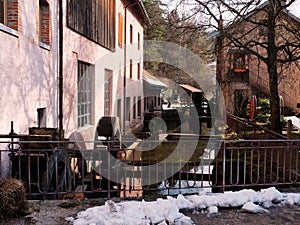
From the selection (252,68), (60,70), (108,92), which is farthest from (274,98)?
(252,68)

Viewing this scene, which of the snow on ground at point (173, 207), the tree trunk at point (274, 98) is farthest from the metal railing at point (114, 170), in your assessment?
the tree trunk at point (274, 98)

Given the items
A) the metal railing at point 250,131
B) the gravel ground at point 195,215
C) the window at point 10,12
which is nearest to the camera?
the gravel ground at point 195,215

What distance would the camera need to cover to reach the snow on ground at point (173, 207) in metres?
4.30

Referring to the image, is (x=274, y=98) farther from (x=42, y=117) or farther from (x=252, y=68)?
(x=252, y=68)

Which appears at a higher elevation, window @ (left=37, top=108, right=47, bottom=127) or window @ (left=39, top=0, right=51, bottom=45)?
window @ (left=39, top=0, right=51, bottom=45)

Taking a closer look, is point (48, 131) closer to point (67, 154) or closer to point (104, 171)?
point (67, 154)

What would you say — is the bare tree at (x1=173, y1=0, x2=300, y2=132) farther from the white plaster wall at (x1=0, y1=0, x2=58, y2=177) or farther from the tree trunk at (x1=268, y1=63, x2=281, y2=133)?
the white plaster wall at (x1=0, y1=0, x2=58, y2=177)

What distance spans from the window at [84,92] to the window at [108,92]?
7.35 feet

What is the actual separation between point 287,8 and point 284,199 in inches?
323

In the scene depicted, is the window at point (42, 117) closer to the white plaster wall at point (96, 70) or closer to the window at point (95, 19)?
the white plaster wall at point (96, 70)

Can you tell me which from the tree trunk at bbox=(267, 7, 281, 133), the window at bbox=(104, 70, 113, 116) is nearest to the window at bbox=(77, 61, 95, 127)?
the window at bbox=(104, 70, 113, 116)

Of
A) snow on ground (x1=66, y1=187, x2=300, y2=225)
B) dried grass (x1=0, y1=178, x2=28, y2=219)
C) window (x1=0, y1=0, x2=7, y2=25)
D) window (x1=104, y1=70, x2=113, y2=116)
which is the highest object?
window (x1=0, y1=0, x2=7, y2=25)

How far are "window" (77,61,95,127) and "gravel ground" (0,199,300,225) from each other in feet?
19.4

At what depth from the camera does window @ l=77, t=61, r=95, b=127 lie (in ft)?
35.3
